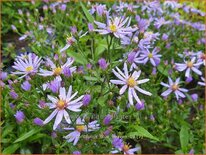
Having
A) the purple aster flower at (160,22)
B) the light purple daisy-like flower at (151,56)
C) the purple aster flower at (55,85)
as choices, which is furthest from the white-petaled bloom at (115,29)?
the purple aster flower at (160,22)

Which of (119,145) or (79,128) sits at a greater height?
(79,128)

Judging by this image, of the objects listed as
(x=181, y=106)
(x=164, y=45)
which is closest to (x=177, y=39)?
(x=164, y=45)

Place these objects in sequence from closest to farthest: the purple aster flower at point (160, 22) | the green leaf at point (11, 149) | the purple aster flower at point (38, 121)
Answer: the purple aster flower at point (38, 121) → the green leaf at point (11, 149) → the purple aster flower at point (160, 22)

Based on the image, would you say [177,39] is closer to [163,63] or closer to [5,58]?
[163,63]

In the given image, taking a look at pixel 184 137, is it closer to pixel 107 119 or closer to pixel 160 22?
pixel 107 119

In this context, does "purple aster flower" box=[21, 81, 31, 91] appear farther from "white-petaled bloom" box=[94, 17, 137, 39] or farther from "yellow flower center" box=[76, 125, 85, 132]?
"white-petaled bloom" box=[94, 17, 137, 39]

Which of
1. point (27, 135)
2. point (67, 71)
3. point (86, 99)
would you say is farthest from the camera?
point (27, 135)

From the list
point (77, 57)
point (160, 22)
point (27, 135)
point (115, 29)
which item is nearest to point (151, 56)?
point (160, 22)

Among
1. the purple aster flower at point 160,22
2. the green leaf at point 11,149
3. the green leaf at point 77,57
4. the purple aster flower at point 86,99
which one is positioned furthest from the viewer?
the purple aster flower at point 160,22

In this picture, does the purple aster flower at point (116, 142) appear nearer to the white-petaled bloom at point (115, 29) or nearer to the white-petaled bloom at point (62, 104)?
the white-petaled bloom at point (62, 104)

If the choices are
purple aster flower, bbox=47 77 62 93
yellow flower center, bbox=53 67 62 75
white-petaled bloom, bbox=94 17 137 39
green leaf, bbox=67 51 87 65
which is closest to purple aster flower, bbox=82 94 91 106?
purple aster flower, bbox=47 77 62 93

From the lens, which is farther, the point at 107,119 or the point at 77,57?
the point at 77,57

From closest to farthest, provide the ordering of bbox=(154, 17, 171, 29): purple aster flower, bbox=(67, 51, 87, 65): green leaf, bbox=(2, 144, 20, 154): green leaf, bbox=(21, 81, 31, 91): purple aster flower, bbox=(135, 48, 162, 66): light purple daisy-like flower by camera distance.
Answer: bbox=(21, 81, 31, 91): purple aster flower
bbox=(2, 144, 20, 154): green leaf
bbox=(67, 51, 87, 65): green leaf
bbox=(135, 48, 162, 66): light purple daisy-like flower
bbox=(154, 17, 171, 29): purple aster flower
